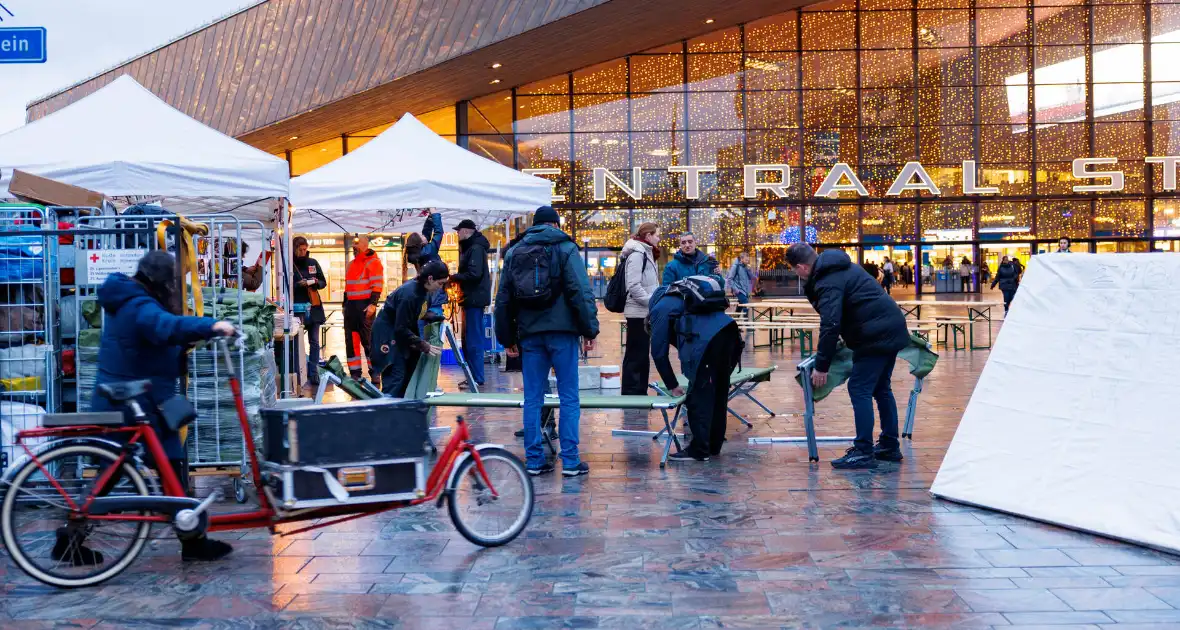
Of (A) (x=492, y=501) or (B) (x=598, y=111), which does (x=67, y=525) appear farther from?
(B) (x=598, y=111)

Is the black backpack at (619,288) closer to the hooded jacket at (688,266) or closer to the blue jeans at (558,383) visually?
the hooded jacket at (688,266)

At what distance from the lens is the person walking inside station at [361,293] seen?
13.2m

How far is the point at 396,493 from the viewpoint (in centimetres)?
518

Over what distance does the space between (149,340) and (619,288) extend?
4.99m

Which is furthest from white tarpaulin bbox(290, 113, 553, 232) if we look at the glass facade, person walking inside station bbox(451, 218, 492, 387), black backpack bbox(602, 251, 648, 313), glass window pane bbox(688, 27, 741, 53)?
glass window pane bbox(688, 27, 741, 53)

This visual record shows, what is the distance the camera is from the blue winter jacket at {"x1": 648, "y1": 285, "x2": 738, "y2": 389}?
7520mm

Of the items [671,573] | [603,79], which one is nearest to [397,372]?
[671,573]

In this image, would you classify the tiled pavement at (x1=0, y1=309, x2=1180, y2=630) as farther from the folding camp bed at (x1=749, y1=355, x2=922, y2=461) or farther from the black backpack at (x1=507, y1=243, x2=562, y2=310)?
the black backpack at (x1=507, y1=243, x2=562, y2=310)

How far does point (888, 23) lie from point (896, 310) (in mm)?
26826

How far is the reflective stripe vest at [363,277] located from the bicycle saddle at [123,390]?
8.08 metres

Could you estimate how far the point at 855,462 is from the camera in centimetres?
746

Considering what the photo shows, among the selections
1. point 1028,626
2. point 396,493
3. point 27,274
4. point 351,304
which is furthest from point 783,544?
point 351,304

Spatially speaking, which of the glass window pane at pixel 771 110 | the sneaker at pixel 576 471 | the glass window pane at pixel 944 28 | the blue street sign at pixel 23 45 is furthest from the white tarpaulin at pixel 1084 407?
the glass window pane at pixel 944 28

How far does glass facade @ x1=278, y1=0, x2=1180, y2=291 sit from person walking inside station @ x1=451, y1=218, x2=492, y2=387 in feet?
61.7
